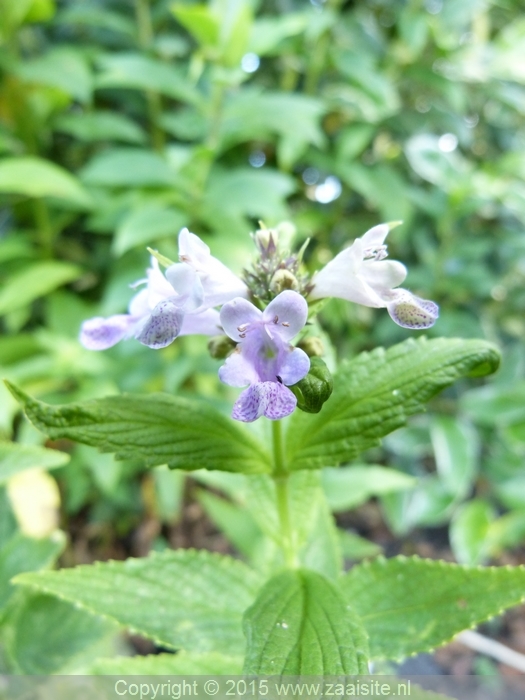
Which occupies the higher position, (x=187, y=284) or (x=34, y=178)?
(x=34, y=178)

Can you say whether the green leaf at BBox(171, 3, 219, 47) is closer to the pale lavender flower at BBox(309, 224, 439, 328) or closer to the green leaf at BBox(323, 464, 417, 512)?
the pale lavender flower at BBox(309, 224, 439, 328)

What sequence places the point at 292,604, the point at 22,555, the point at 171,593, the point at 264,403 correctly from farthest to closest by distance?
the point at 22,555
the point at 171,593
the point at 292,604
the point at 264,403

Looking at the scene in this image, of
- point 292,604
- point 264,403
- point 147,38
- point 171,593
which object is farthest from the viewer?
point 147,38

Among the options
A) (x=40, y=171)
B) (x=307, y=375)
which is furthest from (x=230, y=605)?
(x=40, y=171)

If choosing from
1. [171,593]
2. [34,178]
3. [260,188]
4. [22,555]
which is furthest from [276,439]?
[34,178]

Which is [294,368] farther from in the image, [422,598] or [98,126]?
[98,126]

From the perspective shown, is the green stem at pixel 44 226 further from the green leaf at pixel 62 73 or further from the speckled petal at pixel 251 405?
the speckled petal at pixel 251 405

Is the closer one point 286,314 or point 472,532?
point 286,314
